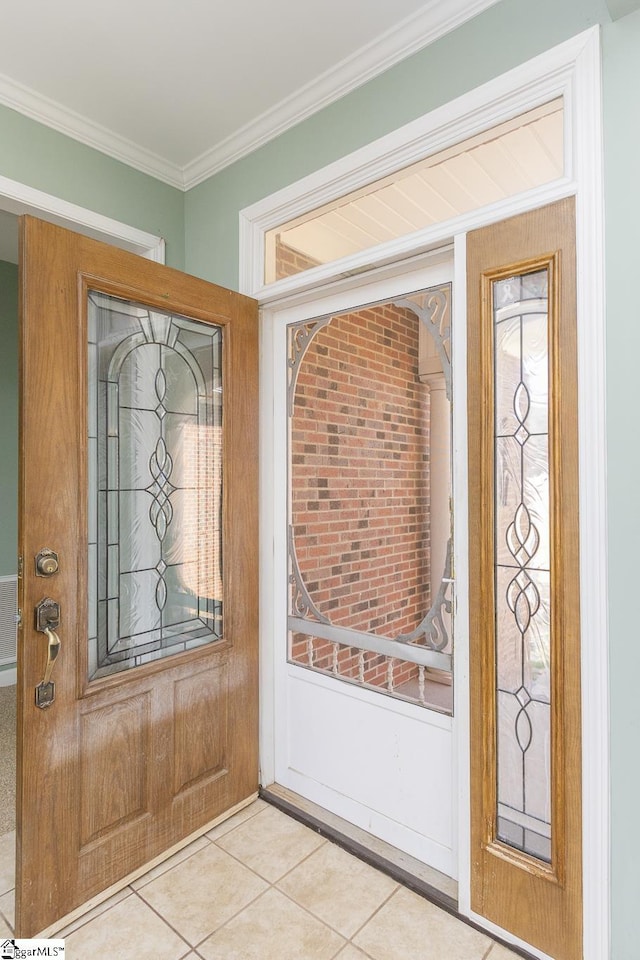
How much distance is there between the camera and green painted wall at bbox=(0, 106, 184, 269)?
7.04 feet

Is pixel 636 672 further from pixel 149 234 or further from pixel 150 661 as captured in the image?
pixel 149 234

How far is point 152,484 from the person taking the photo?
6.65ft

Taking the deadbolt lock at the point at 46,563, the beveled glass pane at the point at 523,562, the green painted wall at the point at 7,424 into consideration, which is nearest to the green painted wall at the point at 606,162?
the beveled glass pane at the point at 523,562

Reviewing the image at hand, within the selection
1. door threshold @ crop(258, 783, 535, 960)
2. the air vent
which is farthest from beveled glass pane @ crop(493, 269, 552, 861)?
the air vent

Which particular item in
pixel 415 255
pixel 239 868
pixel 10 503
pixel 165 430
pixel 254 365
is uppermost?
pixel 415 255

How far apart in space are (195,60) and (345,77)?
0.55 meters

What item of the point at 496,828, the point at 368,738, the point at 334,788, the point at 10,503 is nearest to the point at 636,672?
the point at 496,828

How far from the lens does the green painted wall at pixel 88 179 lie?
7.04 feet

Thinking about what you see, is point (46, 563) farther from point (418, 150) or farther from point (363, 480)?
point (418, 150)

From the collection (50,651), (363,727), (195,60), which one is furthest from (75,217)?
(363,727)

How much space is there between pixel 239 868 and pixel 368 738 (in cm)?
62

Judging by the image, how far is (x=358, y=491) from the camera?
85.5 inches

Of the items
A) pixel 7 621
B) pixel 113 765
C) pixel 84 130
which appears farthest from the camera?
pixel 7 621

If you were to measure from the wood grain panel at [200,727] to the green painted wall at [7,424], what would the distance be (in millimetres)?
2498
